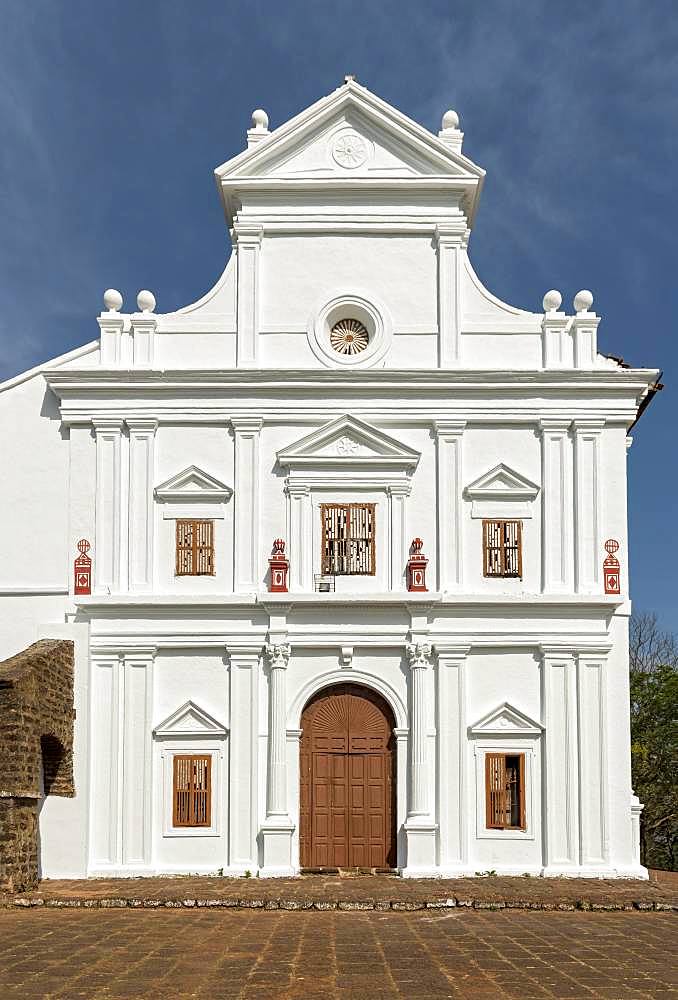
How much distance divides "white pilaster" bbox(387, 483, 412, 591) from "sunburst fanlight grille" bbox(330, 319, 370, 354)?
109 inches

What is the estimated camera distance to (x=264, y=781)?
72.5ft

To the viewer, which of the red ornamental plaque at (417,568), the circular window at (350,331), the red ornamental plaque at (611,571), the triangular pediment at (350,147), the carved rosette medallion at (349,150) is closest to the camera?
the red ornamental plaque at (417,568)

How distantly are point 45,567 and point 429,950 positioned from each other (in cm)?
1132

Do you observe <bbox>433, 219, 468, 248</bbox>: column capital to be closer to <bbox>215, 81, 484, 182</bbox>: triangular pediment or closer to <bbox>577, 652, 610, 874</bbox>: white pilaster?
<bbox>215, 81, 484, 182</bbox>: triangular pediment

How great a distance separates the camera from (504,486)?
23.0m

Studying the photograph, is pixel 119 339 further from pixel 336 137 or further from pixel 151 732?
pixel 151 732

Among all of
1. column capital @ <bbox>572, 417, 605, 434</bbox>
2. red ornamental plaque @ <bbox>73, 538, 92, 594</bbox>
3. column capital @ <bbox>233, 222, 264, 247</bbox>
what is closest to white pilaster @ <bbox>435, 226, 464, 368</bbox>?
column capital @ <bbox>572, 417, 605, 434</bbox>

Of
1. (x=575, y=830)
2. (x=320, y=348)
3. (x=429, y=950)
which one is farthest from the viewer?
(x=320, y=348)

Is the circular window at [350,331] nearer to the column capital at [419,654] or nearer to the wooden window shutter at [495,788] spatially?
the column capital at [419,654]

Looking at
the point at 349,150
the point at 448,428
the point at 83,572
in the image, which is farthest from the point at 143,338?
the point at 448,428

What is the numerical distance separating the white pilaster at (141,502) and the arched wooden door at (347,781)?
3.83 metres

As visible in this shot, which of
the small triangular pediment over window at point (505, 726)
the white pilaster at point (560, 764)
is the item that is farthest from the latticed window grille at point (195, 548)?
the white pilaster at point (560, 764)

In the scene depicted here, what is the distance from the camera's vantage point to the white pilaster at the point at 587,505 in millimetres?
22719

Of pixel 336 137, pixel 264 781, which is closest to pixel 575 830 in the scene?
pixel 264 781
